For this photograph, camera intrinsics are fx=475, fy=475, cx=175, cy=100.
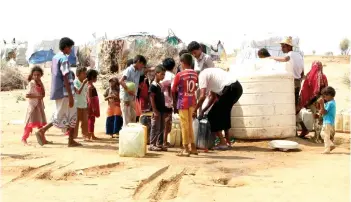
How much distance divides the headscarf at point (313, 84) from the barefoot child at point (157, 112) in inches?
108

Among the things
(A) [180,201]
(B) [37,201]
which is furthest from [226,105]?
(B) [37,201]

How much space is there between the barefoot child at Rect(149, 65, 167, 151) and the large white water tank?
4.86 ft

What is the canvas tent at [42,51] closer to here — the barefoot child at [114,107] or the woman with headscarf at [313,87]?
the barefoot child at [114,107]

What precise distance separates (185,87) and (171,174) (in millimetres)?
1538

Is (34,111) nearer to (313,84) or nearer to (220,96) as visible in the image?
(220,96)

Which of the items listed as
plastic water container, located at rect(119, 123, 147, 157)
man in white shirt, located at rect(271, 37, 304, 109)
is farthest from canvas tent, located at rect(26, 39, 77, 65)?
A: plastic water container, located at rect(119, 123, 147, 157)

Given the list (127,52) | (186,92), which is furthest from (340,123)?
(127,52)

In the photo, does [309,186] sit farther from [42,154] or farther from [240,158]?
[42,154]

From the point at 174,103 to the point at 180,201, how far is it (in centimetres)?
258

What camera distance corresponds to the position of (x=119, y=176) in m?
4.86

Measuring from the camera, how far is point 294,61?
8250 millimetres

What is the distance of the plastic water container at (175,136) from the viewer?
737cm

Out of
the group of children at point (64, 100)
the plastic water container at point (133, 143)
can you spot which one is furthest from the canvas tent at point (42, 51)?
the plastic water container at point (133, 143)

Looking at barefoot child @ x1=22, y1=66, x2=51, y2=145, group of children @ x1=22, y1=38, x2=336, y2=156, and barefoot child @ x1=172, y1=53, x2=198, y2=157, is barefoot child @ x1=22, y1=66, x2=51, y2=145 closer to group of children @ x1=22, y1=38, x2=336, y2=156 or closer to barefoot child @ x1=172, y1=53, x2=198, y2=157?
group of children @ x1=22, y1=38, x2=336, y2=156
